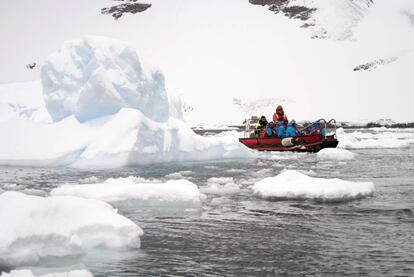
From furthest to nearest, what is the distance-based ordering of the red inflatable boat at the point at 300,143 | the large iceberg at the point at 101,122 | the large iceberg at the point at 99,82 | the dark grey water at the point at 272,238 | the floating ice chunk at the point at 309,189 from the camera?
the red inflatable boat at the point at 300,143 < the large iceberg at the point at 99,82 < the large iceberg at the point at 101,122 < the floating ice chunk at the point at 309,189 < the dark grey water at the point at 272,238

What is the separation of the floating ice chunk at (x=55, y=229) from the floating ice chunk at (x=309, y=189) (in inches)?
183

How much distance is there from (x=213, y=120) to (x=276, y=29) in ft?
68.1

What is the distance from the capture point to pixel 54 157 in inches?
661

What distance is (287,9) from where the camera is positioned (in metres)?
75.9

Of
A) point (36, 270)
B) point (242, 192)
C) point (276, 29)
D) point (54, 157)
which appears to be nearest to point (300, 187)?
point (242, 192)

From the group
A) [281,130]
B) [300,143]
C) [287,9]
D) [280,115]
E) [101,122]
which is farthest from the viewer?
[287,9]

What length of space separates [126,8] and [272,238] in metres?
75.5

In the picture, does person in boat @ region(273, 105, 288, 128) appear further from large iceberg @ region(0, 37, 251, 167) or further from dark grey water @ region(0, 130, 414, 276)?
dark grey water @ region(0, 130, 414, 276)

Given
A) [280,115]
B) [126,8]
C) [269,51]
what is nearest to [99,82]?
[280,115]

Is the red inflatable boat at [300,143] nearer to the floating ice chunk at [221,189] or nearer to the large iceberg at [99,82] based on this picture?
the large iceberg at [99,82]

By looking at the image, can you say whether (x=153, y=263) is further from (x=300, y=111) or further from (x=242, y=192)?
(x=300, y=111)

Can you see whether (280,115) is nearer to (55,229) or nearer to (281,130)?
(281,130)

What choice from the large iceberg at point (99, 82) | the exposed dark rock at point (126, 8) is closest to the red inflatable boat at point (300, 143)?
the large iceberg at point (99, 82)

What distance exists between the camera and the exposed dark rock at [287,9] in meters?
73.9
